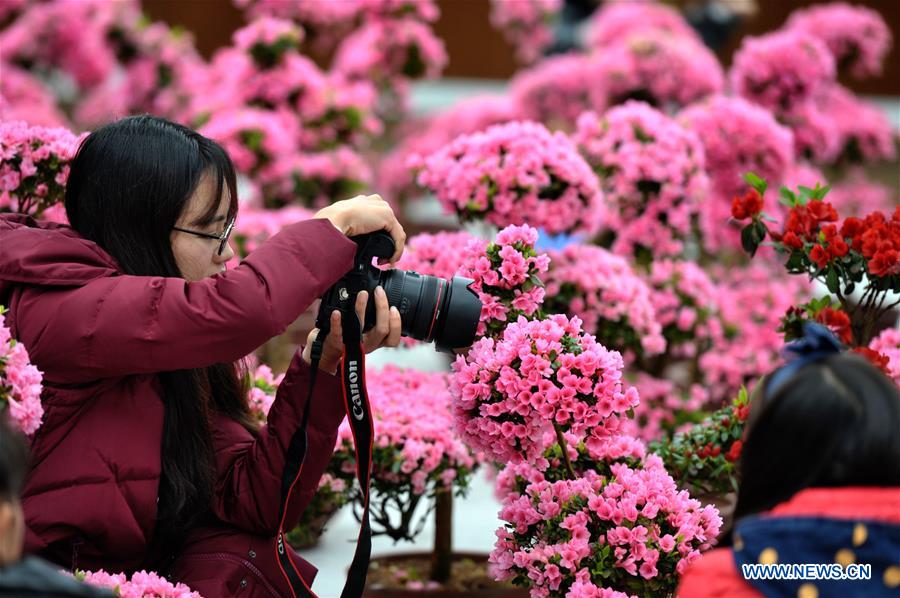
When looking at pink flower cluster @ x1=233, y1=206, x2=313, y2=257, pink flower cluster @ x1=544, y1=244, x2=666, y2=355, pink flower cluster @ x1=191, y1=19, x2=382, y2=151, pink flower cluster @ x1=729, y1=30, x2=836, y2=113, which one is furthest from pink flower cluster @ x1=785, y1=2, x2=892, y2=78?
pink flower cluster @ x1=233, y1=206, x2=313, y2=257

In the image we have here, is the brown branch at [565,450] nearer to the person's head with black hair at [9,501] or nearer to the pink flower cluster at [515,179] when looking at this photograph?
the pink flower cluster at [515,179]

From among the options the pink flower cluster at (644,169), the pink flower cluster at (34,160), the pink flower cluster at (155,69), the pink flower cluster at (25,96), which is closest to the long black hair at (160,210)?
the pink flower cluster at (34,160)

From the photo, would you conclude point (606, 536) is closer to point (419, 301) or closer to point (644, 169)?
point (419, 301)

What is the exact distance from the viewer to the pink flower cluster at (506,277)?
229 cm

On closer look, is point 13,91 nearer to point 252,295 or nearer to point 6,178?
point 6,178

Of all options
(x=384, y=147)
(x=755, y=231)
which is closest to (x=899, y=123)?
(x=384, y=147)

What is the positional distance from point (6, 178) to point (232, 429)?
72 centimetres

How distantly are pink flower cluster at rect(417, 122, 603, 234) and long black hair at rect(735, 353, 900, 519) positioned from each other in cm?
139

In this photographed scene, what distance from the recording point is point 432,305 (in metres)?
2.18

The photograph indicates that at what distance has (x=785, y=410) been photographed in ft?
5.25

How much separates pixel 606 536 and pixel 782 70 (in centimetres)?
294

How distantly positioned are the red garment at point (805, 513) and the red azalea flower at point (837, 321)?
0.93 meters

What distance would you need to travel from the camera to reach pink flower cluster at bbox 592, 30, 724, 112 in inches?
193

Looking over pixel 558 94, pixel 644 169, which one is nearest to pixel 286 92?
pixel 558 94
